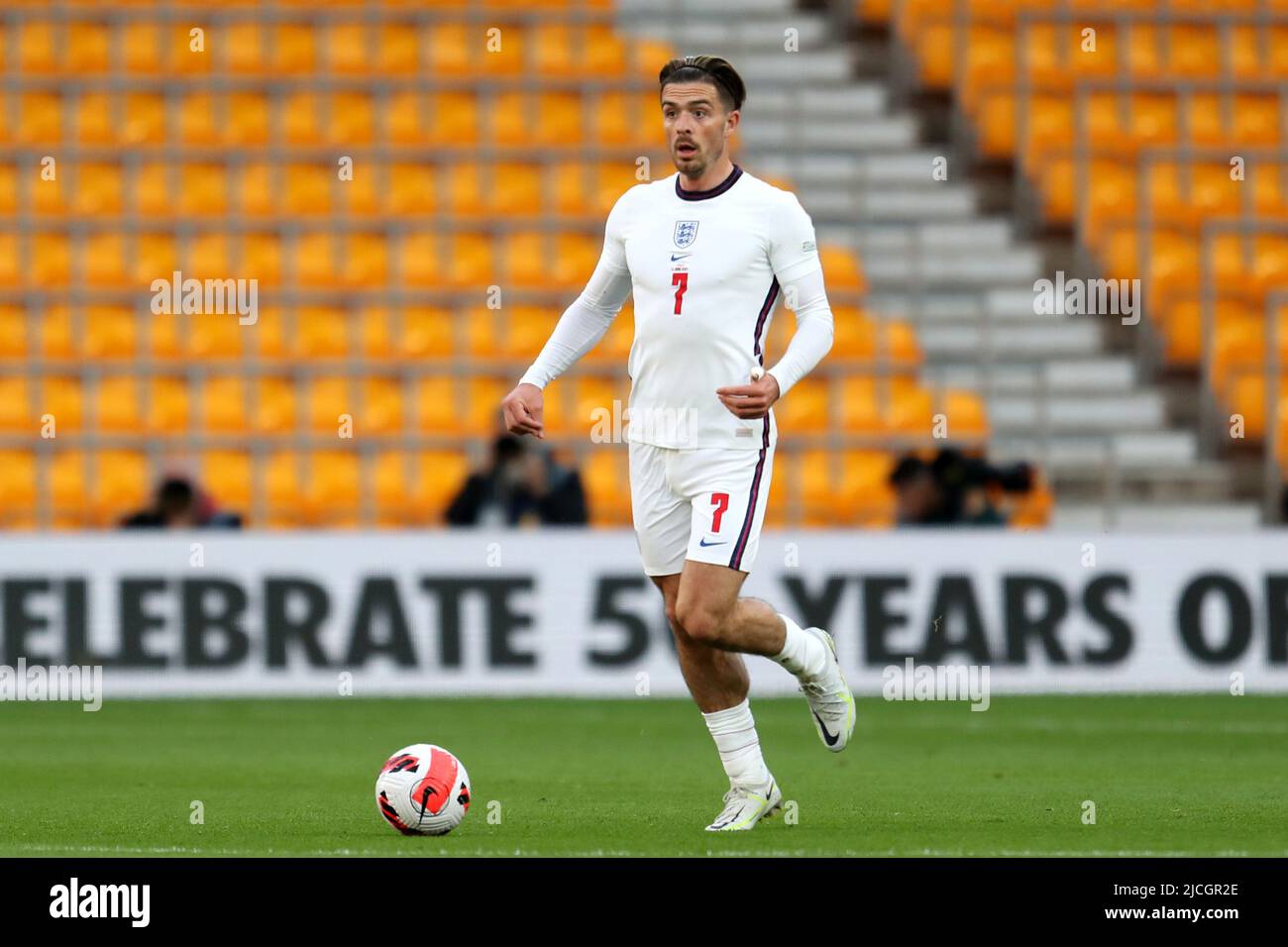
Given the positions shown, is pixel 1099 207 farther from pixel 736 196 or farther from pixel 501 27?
pixel 736 196

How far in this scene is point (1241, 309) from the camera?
17750 mm

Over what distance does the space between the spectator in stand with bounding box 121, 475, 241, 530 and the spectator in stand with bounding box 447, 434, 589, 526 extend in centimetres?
152

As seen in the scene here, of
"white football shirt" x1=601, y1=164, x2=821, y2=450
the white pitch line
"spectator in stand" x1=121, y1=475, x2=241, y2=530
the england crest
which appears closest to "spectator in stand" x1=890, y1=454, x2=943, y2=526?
"spectator in stand" x1=121, y1=475, x2=241, y2=530

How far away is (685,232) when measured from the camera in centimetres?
771

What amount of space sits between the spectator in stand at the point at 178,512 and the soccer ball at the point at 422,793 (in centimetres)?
763

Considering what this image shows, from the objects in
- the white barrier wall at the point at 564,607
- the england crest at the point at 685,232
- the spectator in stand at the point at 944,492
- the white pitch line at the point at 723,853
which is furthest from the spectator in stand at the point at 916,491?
the white pitch line at the point at 723,853

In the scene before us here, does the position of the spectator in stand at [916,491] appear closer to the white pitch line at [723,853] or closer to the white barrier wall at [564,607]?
the white barrier wall at [564,607]

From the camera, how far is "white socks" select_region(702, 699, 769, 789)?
782 centimetres

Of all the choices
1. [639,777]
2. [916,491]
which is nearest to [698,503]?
[639,777]

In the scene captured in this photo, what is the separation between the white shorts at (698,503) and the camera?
763 cm

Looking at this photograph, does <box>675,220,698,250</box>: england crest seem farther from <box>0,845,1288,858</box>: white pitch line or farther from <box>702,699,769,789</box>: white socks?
<box>0,845,1288,858</box>: white pitch line

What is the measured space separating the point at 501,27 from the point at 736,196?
1210cm

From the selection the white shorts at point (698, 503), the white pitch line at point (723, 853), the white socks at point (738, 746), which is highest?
the white shorts at point (698, 503)

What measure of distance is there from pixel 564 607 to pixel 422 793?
7088mm
